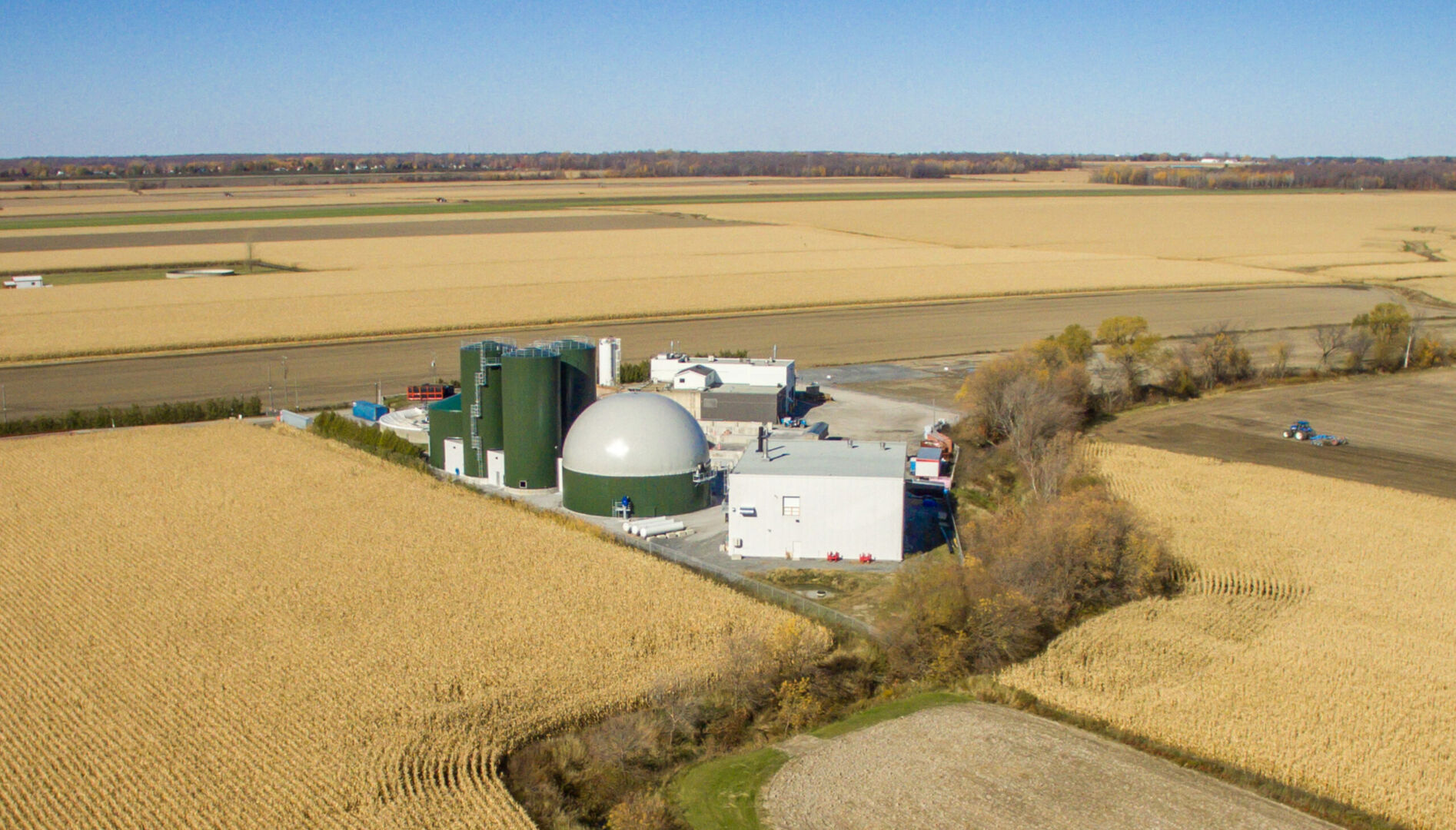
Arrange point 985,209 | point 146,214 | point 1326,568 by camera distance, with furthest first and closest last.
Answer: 1. point 985,209
2. point 146,214
3. point 1326,568

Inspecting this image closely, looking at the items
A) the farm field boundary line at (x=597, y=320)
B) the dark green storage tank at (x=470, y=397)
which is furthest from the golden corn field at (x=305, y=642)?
the farm field boundary line at (x=597, y=320)

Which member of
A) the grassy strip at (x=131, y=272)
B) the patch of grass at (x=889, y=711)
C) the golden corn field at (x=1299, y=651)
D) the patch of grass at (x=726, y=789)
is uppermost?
the grassy strip at (x=131, y=272)

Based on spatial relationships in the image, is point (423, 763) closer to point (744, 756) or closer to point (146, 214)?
point (744, 756)

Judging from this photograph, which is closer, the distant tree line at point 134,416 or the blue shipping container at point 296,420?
the distant tree line at point 134,416

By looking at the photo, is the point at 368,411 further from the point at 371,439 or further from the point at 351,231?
the point at 351,231

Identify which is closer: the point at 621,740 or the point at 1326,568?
the point at 621,740

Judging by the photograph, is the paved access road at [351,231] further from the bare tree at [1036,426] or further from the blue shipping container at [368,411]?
the bare tree at [1036,426]

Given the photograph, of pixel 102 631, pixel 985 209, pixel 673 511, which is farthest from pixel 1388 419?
pixel 985 209
